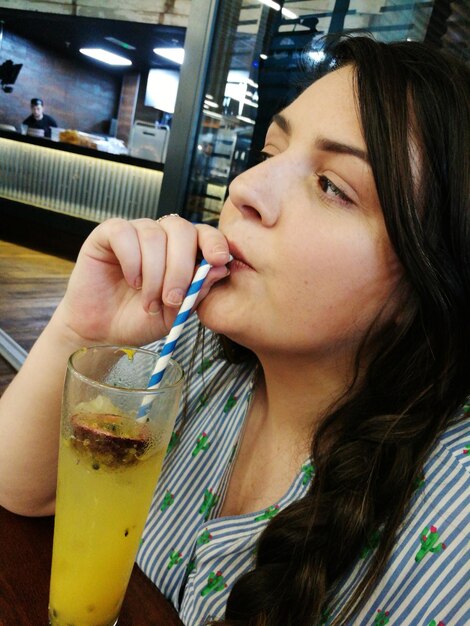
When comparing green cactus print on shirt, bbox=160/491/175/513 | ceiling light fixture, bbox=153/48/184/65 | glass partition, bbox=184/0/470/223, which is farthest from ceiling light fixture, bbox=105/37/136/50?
green cactus print on shirt, bbox=160/491/175/513

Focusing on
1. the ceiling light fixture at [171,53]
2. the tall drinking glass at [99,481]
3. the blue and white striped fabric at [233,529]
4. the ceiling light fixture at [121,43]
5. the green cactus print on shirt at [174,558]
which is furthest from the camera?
the ceiling light fixture at [171,53]

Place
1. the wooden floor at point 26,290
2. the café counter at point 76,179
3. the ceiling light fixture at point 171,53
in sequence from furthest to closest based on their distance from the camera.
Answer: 1. the ceiling light fixture at point 171,53
2. the café counter at point 76,179
3. the wooden floor at point 26,290

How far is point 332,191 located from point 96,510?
25.0 inches

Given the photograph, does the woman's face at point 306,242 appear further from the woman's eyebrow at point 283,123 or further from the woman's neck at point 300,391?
the woman's neck at point 300,391

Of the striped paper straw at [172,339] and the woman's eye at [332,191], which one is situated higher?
the woman's eye at [332,191]

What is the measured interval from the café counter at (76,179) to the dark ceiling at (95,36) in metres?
1.52

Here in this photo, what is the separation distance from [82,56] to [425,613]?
454 inches

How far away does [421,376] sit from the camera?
100cm

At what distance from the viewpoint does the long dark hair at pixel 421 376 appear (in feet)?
2.76

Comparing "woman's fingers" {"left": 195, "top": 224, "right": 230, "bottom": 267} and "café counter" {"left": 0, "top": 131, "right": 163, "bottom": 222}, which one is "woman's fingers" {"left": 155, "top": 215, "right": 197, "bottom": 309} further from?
"café counter" {"left": 0, "top": 131, "right": 163, "bottom": 222}

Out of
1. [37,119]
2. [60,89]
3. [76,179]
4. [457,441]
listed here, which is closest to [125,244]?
[457,441]

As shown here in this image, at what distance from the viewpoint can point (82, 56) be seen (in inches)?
406

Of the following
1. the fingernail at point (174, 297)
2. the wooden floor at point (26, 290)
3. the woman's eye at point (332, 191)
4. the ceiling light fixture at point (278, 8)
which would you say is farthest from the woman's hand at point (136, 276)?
the wooden floor at point (26, 290)

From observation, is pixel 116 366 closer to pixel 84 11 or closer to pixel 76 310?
pixel 76 310
